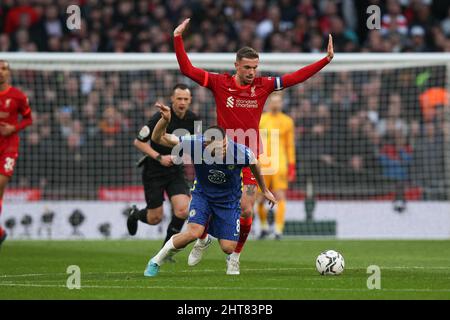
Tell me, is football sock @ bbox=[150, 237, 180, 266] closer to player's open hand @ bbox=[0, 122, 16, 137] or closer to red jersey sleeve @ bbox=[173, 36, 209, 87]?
red jersey sleeve @ bbox=[173, 36, 209, 87]

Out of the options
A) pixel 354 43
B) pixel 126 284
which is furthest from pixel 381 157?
pixel 126 284

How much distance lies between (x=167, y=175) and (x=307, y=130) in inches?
286

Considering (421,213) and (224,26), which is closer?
(421,213)

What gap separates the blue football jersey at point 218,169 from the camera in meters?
10.5

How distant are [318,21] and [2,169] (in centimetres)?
1161

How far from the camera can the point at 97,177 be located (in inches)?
778

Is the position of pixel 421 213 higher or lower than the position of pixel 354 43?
lower

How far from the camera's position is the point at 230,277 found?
10.5 metres

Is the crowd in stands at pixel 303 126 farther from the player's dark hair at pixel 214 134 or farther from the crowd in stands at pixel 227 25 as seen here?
the player's dark hair at pixel 214 134

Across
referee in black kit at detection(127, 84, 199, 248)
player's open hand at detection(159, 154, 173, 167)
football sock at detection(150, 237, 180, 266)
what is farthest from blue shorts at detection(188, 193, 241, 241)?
referee in black kit at detection(127, 84, 199, 248)

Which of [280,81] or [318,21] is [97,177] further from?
[280,81]

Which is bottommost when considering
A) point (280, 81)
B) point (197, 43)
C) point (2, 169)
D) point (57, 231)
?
point (57, 231)

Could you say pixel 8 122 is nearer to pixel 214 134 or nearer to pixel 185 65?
pixel 185 65

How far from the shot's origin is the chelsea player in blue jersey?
34.2 ft
